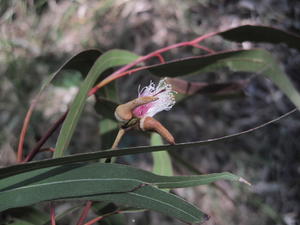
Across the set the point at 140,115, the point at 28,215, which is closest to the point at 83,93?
the point at 140,115

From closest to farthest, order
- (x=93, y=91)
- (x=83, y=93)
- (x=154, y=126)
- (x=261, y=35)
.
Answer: (x=154, y=126) → (x=83, y=93) → (x=93, y=91) → (x=261, y=35)

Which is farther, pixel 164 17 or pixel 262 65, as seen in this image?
pixel 164 17

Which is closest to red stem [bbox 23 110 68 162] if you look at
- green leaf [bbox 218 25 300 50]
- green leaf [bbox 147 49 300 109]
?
green leaf [bbox 147 49 300 109]

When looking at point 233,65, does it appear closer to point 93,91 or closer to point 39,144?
point 93,91

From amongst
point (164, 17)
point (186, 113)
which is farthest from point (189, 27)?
point (186, 113)

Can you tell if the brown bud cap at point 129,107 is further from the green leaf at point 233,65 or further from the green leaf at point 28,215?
the green leaf at point 28,215

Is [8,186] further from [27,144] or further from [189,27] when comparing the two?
[189,27]

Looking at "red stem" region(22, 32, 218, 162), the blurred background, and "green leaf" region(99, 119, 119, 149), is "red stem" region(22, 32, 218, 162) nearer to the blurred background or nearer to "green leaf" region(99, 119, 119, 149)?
"green leaf" region(99, 119, 119, 149)
